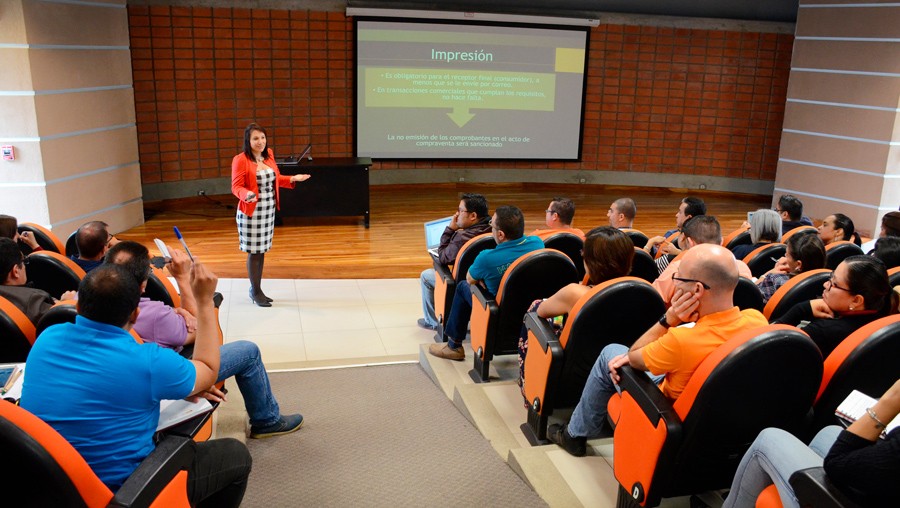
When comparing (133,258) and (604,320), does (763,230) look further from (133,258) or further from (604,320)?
(133,258)

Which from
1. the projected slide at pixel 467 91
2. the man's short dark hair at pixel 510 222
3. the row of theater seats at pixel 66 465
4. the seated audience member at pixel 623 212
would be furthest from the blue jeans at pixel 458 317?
the projected slide at pixel 467 91

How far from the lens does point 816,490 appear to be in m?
→ 1.74

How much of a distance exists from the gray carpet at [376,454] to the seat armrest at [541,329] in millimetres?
490

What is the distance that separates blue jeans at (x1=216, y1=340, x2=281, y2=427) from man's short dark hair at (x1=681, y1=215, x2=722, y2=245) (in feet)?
7.14

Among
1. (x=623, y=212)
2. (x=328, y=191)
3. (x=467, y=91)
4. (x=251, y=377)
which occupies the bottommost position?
(x=251, y=377)

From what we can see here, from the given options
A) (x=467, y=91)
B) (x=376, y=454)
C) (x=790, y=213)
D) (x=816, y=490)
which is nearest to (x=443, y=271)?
(x=376, y=454)

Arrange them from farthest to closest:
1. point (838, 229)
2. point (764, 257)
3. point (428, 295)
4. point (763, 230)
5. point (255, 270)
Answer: point (255, 270) < point (428, 295) < point (838, 229) < point (763, 230) < point (764, 257)

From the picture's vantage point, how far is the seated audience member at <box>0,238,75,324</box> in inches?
108

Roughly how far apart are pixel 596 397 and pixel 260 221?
323cm

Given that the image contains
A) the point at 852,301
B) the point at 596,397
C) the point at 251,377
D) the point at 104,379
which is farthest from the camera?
the point at 251,377

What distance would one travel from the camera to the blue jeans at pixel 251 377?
288 cm

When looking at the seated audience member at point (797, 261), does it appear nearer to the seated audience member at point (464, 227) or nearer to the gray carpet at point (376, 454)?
the gray carpet at point (376, 454)

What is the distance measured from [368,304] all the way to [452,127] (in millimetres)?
4598

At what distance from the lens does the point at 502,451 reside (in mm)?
2980
